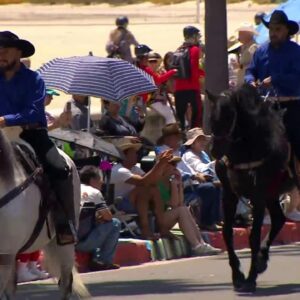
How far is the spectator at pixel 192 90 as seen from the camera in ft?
71.1

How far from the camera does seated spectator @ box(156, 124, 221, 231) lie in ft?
49.9

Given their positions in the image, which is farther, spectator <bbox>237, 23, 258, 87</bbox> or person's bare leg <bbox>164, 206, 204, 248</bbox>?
spectator <bbox>237, 23, 258, 87</bbox>

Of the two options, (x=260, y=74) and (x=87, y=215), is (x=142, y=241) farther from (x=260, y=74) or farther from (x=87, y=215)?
A: (x=260, y=74)

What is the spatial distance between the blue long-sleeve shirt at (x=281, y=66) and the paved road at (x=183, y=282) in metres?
1.82

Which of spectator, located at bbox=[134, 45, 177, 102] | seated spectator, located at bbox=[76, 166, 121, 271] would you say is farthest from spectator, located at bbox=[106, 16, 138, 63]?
seated spectator, located at bbox=[76, 166, 121, 271]

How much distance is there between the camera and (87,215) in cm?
1315

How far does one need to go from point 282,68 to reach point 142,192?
237cm

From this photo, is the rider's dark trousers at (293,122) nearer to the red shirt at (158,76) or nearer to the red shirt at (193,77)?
the red shirt at (158,76)

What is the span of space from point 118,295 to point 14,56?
2590mm

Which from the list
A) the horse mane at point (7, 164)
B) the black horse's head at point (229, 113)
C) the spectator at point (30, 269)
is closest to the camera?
the horse mane at point (7, 164)

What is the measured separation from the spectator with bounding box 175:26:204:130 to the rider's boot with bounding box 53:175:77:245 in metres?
11.3

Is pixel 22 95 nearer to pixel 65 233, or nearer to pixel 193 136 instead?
pixel 65 233

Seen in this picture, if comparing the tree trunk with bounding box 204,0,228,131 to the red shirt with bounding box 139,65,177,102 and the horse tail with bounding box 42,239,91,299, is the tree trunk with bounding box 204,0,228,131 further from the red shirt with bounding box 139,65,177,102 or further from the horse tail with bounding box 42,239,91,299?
the horse tail with bounding box 42,239,91,299

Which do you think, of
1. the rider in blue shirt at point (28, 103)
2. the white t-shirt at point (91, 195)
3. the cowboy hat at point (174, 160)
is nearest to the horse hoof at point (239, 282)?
the white t-shirt at point (91, 195)
